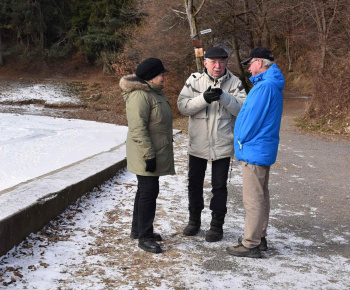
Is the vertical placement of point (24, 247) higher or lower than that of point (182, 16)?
lower

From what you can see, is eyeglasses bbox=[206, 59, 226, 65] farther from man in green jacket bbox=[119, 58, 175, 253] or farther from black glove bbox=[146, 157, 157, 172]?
black glove bbox=[146, 157, 157, 172]

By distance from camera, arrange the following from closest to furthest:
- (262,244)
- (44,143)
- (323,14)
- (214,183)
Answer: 1. (262,244)
2. (214,183)
3. (44,143)
4. (323,14)

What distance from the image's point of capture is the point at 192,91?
4535 mm

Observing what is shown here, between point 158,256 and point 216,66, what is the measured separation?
1.79 meters

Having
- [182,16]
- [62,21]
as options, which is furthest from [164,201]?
[62,21]

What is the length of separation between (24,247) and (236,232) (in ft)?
6.72

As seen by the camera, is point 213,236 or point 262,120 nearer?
point 262,120

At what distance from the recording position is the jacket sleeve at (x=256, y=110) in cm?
383

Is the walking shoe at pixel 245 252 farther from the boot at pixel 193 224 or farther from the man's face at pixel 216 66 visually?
the man's face at pixel 216 66

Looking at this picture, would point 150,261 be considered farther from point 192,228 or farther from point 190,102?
point 190,102

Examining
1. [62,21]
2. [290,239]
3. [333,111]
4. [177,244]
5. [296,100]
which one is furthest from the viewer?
[62,21]

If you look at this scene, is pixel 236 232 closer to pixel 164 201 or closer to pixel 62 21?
pixel 164 201

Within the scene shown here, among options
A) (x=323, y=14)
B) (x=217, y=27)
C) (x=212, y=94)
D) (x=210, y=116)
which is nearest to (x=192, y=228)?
(x=210, y=116)

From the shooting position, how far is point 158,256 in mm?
4008
